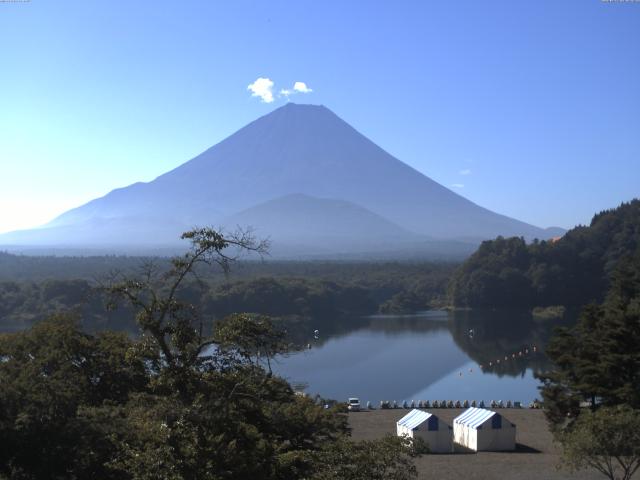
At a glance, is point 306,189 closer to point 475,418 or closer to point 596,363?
point 475,418

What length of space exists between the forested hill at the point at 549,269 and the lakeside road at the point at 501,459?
34015 mm

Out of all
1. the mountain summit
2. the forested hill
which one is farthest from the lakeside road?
the mountain summit

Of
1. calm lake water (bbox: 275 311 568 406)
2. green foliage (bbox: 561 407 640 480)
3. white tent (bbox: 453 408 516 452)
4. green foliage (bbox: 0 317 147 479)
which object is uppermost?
green foliage (bbox: 0 317 147 479)

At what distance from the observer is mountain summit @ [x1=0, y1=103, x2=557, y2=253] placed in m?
175

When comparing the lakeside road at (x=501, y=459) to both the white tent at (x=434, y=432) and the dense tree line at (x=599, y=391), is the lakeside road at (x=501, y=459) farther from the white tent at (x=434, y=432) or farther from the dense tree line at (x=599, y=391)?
the dense tree line at (x=599, y=391)

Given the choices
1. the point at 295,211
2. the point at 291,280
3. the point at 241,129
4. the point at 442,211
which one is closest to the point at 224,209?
the point at 295,211

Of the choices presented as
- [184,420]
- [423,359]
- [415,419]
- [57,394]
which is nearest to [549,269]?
[423,359]

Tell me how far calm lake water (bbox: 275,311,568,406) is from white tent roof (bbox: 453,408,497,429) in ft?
15.5

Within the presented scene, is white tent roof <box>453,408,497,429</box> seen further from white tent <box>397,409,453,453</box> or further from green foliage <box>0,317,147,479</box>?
green foliage <box>0,317,147,479</box>

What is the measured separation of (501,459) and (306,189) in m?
173

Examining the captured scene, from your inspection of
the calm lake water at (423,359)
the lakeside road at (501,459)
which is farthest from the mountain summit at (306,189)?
the lakeside road at (501,459)

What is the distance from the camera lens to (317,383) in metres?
25.9

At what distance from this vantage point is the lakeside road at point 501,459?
40.0 ft

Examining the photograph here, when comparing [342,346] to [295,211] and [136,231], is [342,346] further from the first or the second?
[136,231]
